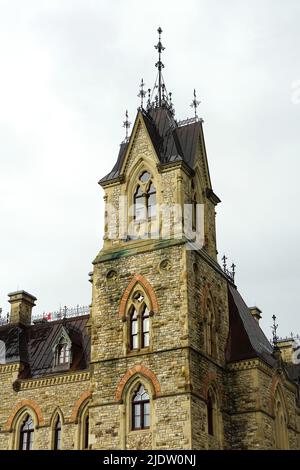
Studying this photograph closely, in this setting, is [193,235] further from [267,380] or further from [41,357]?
[41,357]

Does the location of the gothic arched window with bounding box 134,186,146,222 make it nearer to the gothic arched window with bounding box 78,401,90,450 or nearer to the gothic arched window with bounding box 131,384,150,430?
the gothic arched window with bounding box 131,384,150,430

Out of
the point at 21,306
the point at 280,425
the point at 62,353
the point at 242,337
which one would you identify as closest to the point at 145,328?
the point at 242,337

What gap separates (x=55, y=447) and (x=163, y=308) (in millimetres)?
9551

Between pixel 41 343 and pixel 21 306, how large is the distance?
328 cm

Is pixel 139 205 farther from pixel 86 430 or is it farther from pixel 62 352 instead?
pixel 86 430

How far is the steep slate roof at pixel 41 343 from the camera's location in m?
41.4

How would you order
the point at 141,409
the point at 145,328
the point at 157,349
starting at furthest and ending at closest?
the point at 145,328 → the point at 157,349 → the point at 141,409

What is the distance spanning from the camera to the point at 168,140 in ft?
129

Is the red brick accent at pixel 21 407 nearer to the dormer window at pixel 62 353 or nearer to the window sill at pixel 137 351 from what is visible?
the dormer window at pixel 62 353

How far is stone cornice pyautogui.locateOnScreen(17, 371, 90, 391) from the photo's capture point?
3944cm

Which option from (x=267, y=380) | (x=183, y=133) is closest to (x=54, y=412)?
(x=267, y=380)

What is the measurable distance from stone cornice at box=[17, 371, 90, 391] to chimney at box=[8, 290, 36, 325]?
5.64 meters

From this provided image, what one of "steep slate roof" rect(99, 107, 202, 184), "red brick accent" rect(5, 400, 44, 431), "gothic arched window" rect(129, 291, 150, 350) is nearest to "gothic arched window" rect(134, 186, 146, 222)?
"steep slate roof" rect(99, 107, 202, 184)

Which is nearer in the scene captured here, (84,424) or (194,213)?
(194,213)
